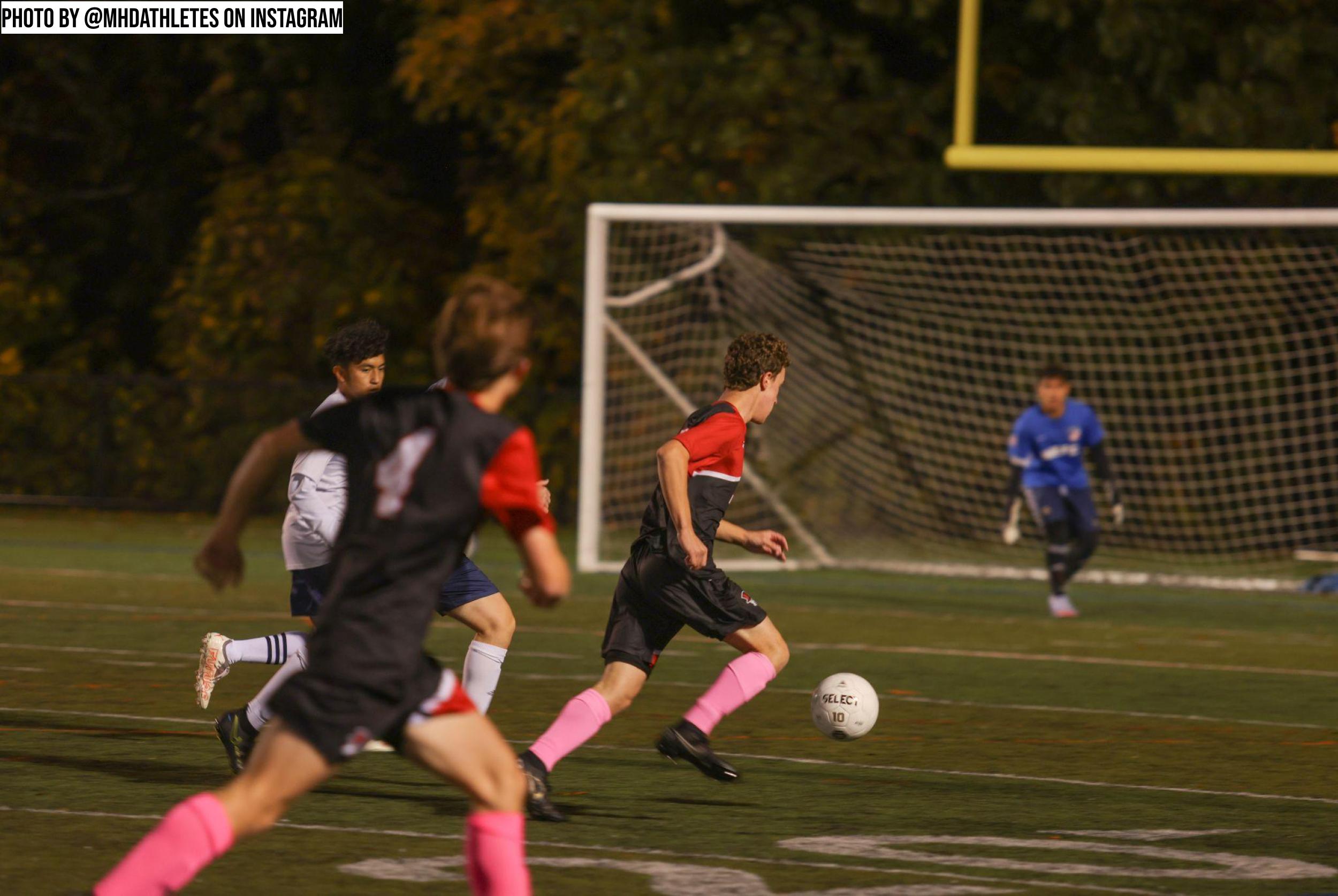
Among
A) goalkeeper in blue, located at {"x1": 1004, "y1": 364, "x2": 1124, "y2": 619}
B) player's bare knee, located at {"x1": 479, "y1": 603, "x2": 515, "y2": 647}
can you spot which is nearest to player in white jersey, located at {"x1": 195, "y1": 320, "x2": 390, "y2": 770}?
player's bare knee, located at {"x1": 479, "y1": 603, "x2": 515, "y2": 647}

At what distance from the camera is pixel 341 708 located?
14.7 ft

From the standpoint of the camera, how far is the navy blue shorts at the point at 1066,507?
15.8 metres

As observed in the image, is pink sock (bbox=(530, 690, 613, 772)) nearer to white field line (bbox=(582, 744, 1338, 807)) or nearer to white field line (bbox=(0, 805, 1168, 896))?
white field line (bbox=(0, 805, 1168, 896))

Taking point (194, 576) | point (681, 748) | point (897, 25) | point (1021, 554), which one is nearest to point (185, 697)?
point (681, 748)

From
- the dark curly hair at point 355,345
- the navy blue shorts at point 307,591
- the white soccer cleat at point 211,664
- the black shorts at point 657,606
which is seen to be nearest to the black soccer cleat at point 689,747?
the black shorts at point 657,606

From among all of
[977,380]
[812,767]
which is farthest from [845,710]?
[977,380]

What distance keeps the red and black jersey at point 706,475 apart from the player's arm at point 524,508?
Answer: 291 cm

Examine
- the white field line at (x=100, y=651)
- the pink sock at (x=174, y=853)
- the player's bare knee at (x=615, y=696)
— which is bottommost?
the white field line at (x=100, y=651)

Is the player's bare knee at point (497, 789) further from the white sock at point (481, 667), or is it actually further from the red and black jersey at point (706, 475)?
the white sock at point (481, 667)

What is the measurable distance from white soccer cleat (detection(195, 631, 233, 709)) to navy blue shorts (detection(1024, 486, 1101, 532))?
859 cm

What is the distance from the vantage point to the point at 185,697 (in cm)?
1038

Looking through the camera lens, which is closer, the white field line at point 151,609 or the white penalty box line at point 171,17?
the white field line at point 151,609

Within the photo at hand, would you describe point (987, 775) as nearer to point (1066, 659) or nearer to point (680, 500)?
point (680, 500)

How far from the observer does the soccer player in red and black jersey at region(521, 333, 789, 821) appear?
24.4 feet
